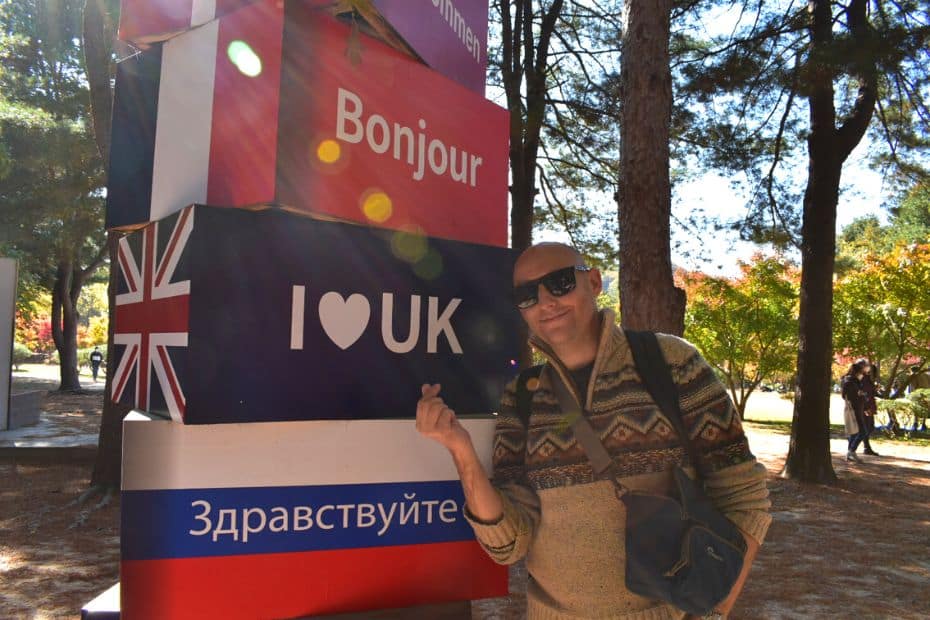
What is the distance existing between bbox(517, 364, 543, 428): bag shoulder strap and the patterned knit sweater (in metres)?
0.08

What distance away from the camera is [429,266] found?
192cm

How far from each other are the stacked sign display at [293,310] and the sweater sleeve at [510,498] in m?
0.11

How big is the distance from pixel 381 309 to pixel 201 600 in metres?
0.80

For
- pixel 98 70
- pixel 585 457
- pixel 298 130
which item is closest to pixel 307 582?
pixel 585 457

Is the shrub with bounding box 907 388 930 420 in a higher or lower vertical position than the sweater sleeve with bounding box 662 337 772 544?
lower

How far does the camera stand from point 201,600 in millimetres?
1639

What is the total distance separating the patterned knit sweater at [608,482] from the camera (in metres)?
1.62

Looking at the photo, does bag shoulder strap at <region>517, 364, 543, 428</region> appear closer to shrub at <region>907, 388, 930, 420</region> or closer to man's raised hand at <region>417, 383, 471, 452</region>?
man's raised hand at <region>417, 383, 471, 452</region>

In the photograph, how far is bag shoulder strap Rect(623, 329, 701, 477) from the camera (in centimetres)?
162

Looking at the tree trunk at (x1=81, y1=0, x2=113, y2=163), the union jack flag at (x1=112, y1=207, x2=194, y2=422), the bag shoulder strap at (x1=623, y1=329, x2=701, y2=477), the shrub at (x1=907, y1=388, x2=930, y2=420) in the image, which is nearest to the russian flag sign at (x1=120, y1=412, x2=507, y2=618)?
the union jack flag at (x1=112, y1=207, x2=194, y2=422)

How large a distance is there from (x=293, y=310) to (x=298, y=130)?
42 cm

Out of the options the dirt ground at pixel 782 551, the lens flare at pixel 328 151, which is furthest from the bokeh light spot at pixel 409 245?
the dirt ground at pixel 782 551

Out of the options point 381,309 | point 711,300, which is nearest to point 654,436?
point 381,309

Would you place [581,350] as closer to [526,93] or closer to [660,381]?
[660,381]
